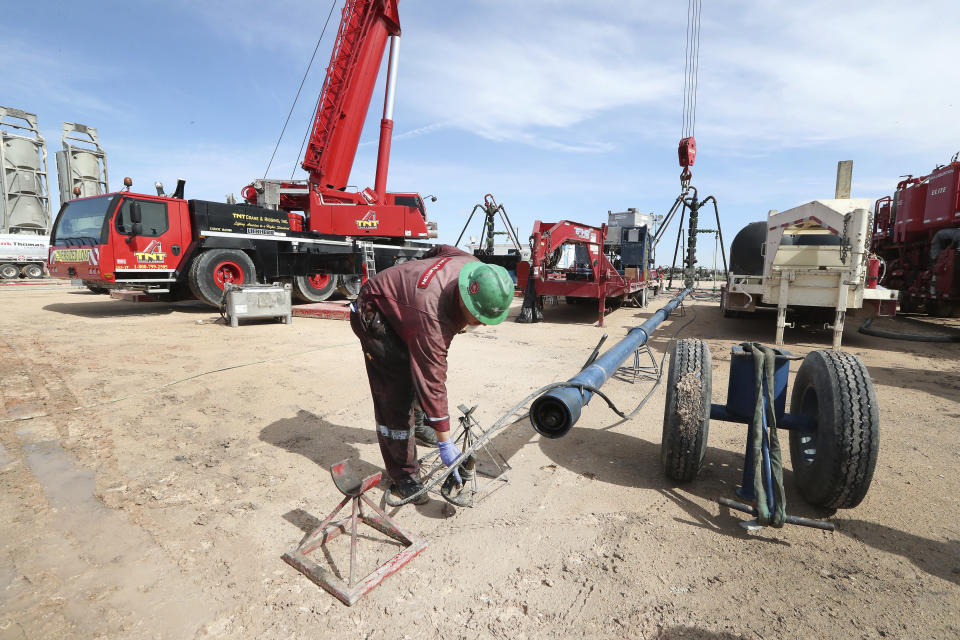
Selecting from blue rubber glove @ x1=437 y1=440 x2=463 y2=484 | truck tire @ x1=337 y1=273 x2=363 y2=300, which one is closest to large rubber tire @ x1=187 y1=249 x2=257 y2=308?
truck tire @ x1=337 y1=273 x2=363 y2=300

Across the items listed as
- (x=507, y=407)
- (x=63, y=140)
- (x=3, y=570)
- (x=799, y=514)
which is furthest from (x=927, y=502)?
(x=63, y=140)

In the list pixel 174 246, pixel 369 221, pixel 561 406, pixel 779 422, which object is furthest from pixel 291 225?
pixel 779 422

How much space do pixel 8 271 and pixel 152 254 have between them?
57.0 feet

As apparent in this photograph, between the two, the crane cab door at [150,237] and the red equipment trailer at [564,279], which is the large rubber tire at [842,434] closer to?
the red equipment trailer at [564,279]

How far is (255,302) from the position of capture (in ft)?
27.2

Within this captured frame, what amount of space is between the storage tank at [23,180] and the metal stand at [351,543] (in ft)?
92.6

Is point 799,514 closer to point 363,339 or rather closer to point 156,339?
point 363,339

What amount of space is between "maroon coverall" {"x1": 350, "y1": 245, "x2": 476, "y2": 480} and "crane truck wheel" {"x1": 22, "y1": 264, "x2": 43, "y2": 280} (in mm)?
25473

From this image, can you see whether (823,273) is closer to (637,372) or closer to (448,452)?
(637,372)

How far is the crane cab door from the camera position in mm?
8125

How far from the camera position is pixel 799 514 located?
2578 millimetres

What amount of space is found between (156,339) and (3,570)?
5.69m

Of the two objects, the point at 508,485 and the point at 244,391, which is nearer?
the point at 508,485

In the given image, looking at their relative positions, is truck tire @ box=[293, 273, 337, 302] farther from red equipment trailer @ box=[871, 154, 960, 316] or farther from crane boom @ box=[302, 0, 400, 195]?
red equipment trailer @ box=[871, 154, 960, 316]
